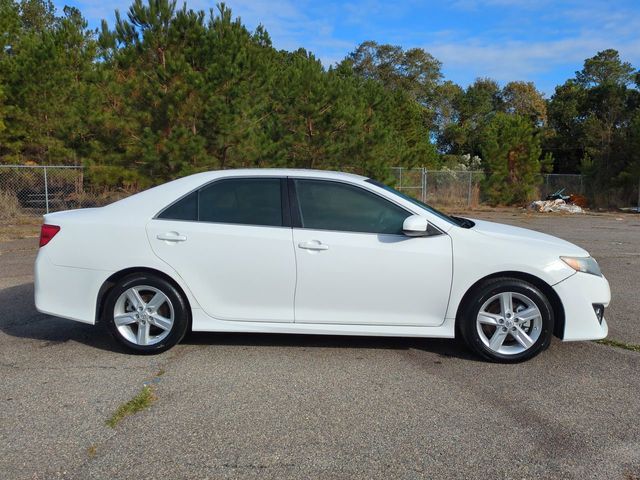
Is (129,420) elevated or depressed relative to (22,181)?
depressed

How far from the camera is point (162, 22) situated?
46.7 feet

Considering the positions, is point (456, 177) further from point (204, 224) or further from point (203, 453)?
point (203, 453)

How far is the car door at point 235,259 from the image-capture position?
4.63 meters

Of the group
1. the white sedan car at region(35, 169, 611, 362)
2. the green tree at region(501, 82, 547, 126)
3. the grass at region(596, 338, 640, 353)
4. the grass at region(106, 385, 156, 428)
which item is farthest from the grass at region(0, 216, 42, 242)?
the green tree at region(501, 82, 547, 126)

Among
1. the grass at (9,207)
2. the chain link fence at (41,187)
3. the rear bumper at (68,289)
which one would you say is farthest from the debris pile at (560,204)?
the rear bumper at (68,289)

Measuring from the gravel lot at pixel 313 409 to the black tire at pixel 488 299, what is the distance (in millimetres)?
115

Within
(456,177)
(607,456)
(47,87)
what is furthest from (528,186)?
(607,456)

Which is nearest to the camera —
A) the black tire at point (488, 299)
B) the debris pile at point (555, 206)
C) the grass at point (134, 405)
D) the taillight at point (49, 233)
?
the grass at point (134, 405)

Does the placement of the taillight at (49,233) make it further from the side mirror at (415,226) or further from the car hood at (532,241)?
the car hood at (532,241)

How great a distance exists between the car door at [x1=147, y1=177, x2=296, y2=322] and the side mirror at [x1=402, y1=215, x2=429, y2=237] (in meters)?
0.97

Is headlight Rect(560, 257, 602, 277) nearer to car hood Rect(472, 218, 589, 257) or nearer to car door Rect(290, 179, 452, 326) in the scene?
car hood Rect(472, 218, 589, 257)

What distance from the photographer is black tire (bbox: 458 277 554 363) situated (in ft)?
14.7

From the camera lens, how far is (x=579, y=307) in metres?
4.48

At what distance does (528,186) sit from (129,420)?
25.9 meters
